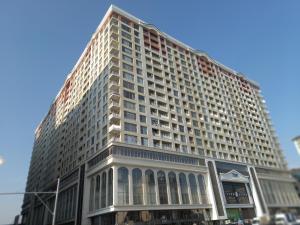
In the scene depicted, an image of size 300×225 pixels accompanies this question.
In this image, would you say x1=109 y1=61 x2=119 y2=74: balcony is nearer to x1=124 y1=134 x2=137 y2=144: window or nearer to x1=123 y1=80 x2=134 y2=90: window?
x1=123 y1=80 x2=134 y2=90: window

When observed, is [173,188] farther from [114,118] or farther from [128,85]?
[128,85]

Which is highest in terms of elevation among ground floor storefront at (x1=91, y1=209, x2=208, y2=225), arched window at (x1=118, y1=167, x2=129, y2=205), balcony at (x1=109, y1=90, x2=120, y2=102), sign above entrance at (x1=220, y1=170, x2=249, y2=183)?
balcony at (x1=109, y1=90, x2=120, y2=102)

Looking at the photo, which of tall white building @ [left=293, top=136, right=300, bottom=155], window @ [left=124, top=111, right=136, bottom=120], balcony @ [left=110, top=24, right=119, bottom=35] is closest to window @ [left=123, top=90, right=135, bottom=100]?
window @ [left=124, top=111, right=136, bottom=120]

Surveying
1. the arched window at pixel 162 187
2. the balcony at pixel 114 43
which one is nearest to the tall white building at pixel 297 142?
the arched window at pixel 162 187

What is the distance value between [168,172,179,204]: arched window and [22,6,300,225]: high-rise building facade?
23cm

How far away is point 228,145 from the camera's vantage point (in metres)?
78.1

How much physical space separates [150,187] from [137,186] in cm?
323

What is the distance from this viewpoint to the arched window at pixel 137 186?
163 feet

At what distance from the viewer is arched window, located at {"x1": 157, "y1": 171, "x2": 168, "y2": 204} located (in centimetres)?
5338

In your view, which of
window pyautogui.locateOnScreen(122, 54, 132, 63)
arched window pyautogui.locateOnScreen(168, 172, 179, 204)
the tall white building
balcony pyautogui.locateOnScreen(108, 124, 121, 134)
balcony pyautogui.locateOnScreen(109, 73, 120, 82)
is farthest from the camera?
window pyautogui.locateOnScreen(122, 54, 132, 63)

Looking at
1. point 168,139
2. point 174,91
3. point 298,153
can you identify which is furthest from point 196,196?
point 298,153

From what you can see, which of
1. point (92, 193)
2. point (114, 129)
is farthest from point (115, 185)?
point (92, 193)

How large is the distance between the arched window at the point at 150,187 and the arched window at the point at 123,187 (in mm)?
4884

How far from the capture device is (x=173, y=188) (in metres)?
56.5
